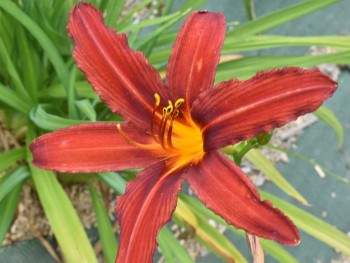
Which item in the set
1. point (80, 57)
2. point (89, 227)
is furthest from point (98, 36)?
point (89, 227)

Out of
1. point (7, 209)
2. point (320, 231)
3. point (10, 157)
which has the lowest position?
point (320, 231)

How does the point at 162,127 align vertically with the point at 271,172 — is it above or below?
above

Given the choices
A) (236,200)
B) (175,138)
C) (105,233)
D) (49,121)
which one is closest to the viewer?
(236,200)

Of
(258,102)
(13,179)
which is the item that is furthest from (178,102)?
(13,179)

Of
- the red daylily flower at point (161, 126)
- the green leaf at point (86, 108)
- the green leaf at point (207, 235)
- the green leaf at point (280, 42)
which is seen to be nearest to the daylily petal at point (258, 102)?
the red daylily flower at point (161, 126)

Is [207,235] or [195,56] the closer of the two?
[195,56]

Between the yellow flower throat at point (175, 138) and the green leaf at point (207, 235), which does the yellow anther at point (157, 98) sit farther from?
the green leaf at point (207, 235)

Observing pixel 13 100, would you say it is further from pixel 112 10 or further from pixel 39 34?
pixel 112 10

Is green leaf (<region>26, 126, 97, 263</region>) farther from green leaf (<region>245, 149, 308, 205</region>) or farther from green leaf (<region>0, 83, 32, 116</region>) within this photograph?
green leaf (<region>245, 149, 308, 205</region>)
